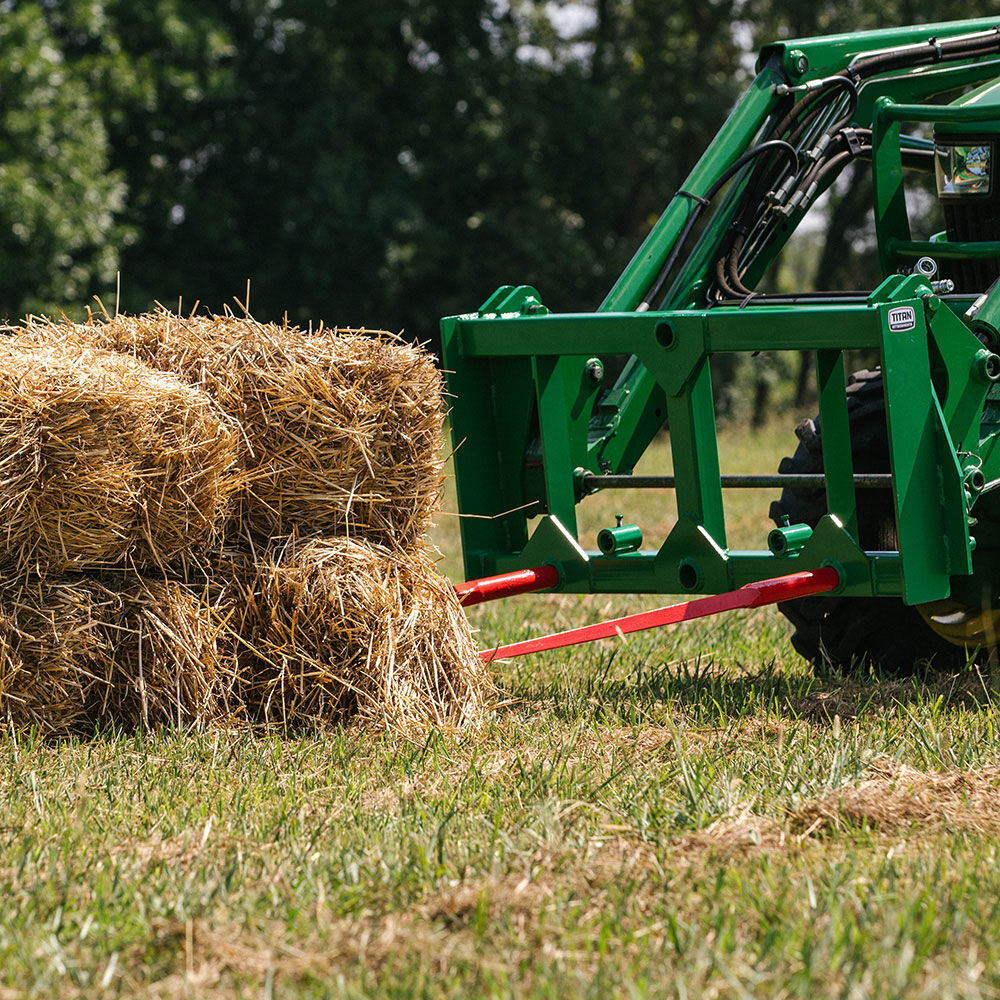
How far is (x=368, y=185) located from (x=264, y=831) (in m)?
20.8

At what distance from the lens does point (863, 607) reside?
539 cm

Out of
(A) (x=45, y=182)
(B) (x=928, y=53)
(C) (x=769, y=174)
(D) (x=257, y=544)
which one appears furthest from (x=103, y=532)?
(A) (x=45, y=182)

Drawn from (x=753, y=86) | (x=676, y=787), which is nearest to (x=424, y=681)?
(x=676, y=787)

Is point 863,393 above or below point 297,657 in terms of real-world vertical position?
above

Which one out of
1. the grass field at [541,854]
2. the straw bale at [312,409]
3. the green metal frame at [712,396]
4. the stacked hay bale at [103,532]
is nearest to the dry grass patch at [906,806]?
the grass field at [541,854]

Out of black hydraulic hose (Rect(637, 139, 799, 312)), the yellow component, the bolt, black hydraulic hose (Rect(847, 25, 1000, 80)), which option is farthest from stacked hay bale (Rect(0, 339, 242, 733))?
black hydraulic hose (Rect(847, 25, 1000, 80))

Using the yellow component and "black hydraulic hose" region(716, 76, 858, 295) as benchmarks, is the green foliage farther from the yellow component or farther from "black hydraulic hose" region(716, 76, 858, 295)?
the yellow component

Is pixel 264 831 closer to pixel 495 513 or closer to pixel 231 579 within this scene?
pixel 231 579

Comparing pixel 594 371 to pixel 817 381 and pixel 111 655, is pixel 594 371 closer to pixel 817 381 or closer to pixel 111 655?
pixel 817 381

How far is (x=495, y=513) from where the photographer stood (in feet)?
18.0

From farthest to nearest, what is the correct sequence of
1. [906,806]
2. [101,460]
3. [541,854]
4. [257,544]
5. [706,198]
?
[706,198] → [257,544] → [101,460] → [906,806] → [541,854]

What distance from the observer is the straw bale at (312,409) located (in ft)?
15.7

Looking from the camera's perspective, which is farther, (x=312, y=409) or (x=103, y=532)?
(x=312, y=409)

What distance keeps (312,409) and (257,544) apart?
490mm
